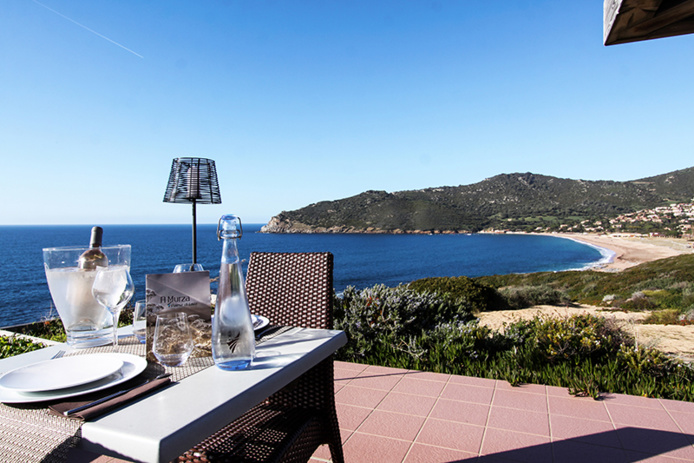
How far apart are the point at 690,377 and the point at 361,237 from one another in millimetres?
59411

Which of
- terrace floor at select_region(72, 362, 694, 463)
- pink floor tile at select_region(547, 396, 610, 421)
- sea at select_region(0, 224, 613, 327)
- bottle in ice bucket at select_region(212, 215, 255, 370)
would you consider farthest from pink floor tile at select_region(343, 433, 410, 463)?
sea at select_region(0, 224, 613, 327)

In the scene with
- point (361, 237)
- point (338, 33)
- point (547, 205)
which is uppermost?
point (338, 33)

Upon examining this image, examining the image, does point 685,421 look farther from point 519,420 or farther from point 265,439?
point 265,439

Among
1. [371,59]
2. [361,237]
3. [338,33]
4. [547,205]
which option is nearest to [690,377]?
[338,33]

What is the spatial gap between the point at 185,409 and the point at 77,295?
0.61m

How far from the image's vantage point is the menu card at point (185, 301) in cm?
112

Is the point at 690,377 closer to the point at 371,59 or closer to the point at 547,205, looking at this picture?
the point at 371,59

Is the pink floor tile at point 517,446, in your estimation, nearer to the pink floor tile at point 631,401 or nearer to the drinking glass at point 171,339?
the pink floor tile at point 631,401

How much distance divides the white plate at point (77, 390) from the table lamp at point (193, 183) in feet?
8.70

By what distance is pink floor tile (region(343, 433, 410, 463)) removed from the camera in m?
1.96

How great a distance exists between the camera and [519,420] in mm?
Answer: 2332

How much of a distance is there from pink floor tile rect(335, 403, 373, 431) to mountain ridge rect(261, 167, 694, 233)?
6280cm

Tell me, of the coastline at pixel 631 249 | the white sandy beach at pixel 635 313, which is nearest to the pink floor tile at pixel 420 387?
the white sandy beach at pixel 635 313

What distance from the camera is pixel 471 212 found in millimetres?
68750
